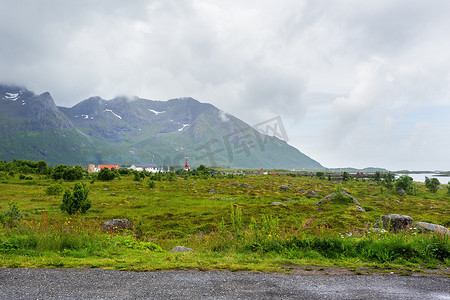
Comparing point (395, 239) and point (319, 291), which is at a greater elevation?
point (395, 239)

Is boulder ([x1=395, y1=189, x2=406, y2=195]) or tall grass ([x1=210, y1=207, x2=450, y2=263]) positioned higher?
tall grass ([x1=210, y1=207, x2=450, y2=263])

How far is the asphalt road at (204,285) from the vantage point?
702cm

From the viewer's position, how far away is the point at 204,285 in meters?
7.66

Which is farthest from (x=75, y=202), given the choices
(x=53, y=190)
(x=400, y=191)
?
(x=400, y=191)

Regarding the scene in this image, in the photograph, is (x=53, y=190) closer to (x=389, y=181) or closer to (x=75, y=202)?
(x=75, y=202)

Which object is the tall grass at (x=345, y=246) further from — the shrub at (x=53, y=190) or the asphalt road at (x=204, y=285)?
the shrub at (x=53, y=190)

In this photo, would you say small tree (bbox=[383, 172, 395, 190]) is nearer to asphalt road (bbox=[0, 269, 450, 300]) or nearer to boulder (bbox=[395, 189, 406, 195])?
boulder (bbox=[395, 189, 406, 195])

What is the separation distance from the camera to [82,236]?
466 inches

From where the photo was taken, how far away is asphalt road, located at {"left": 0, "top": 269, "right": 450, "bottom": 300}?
702 cm

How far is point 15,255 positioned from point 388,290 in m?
13.1

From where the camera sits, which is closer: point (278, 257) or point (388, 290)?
point (388, 290)

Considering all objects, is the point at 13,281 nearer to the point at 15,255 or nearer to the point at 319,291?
the point at 15,255

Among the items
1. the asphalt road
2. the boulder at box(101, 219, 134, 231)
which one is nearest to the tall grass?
the asphalt road

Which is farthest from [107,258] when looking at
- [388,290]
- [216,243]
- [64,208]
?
[64,208]
